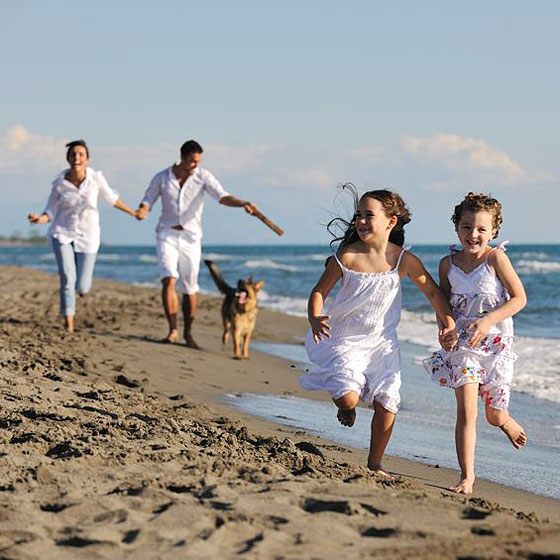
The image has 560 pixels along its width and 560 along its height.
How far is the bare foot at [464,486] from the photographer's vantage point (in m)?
4.83

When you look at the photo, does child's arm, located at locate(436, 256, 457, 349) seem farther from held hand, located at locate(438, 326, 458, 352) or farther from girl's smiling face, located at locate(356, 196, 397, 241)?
girl's smiling face, located at locate(356, 196, 397, 241)

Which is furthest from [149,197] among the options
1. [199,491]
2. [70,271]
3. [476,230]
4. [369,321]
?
[199,491]

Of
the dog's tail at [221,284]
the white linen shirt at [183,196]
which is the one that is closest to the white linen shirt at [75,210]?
the white linen shirt at [183,196]

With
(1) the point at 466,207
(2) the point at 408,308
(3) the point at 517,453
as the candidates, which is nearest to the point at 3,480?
(1) the point at 466,207

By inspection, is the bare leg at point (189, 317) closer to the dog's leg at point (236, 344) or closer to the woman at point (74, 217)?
the dog's leg at point (236, 344)

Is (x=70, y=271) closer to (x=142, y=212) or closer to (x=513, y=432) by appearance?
(x=142, y=212)

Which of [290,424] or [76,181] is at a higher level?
[76,181]

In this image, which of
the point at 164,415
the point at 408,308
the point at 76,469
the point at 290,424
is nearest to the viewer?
the point at 76,469

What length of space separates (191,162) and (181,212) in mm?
566

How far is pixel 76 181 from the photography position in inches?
410

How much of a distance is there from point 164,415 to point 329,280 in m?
1.50

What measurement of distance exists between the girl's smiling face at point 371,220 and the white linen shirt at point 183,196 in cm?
506

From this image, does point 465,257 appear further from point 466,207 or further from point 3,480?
point 3,480

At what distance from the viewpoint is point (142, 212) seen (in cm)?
1042
